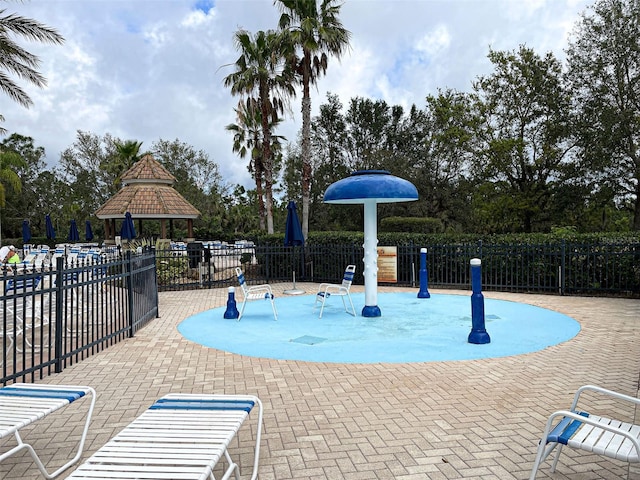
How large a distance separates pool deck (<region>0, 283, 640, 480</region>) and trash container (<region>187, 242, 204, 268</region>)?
7.28 meters

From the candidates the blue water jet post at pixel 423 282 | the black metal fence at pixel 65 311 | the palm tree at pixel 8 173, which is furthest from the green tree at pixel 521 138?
the palm tree at pixel 8 173

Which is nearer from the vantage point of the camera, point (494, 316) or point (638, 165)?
point (494, 316)

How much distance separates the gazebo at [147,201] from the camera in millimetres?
22938

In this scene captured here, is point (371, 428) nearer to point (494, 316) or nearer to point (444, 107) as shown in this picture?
point (494, 316)

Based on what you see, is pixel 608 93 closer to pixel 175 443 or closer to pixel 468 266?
pixel 468 266

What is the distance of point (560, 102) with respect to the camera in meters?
21.0

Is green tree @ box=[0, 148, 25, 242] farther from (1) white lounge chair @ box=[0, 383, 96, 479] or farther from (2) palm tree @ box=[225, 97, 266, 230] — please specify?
(1) white lounge chair @ box=[0, 383, 96, 479]

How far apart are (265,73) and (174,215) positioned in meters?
8.05

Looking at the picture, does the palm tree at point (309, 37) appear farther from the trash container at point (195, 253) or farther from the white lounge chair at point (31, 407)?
the white lounge chair at point (31, 407)

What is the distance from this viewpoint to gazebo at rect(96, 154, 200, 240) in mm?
22938

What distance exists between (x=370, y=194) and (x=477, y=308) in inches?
106

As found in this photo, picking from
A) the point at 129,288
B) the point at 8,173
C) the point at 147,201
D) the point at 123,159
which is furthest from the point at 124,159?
the point at 129,288

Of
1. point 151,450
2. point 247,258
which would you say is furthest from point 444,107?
point 151,450

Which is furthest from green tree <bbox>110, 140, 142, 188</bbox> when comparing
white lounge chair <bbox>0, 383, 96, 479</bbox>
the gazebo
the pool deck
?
white lounge chair <bbox>0, 383, 96, 479</bbox>
